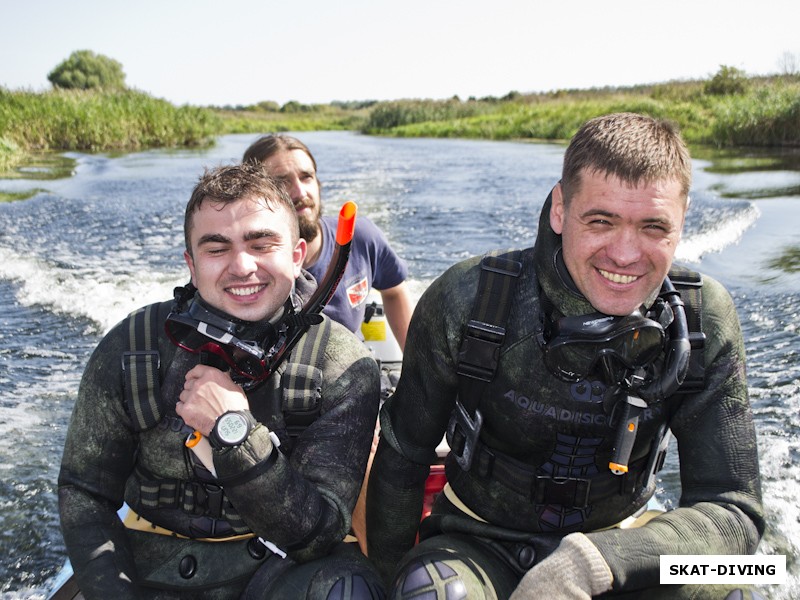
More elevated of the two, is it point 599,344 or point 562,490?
point 599,344

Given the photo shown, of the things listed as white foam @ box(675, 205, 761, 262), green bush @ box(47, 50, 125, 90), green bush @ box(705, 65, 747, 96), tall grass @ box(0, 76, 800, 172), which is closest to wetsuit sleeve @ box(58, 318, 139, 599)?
white foam @ box(675, 205, 761, 262)

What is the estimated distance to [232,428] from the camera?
1540 millimetres

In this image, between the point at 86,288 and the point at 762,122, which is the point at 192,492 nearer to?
the point at 86,288

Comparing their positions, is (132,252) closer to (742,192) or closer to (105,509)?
(105,509)

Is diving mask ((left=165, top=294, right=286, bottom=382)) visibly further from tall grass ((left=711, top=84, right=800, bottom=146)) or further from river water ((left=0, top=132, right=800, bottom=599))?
tall grass ((left=711, top=84, right=800, bottom=146))

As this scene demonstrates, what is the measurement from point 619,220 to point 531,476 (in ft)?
2.21

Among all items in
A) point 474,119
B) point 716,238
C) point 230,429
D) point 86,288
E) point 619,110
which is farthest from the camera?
point 474,119

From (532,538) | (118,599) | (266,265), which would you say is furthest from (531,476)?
(118,599)

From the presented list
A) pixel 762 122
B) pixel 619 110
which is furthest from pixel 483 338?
pixel 619 110

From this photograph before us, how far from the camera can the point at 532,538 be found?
1748 millimetres

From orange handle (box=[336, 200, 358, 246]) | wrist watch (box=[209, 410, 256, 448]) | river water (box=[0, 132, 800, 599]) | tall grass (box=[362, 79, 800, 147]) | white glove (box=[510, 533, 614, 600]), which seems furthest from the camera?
tall grass (box=[362, 79, 800, 147])

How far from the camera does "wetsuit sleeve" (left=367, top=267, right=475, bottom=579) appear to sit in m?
1.75

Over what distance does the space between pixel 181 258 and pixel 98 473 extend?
19.0 feet

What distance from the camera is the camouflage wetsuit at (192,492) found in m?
1.65
